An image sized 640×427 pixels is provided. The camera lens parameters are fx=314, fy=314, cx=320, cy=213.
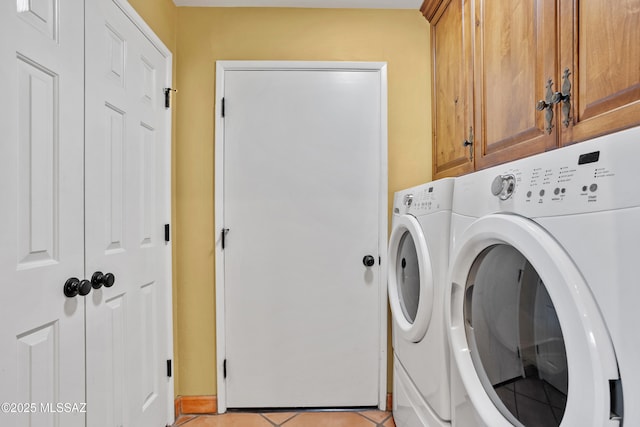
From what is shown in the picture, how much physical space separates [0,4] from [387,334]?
1987 millimetres

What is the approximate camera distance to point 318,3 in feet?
5.87

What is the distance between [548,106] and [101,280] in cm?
155

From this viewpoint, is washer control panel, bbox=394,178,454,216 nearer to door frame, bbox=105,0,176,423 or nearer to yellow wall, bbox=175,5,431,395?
yellow wall, bbox=175,5,431,395

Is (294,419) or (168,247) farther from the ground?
(168,247)

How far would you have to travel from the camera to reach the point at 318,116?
70.6 inches

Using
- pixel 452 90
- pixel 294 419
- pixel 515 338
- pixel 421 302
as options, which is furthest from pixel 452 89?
pixel 294 419

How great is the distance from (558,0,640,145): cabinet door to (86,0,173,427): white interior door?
1.49m

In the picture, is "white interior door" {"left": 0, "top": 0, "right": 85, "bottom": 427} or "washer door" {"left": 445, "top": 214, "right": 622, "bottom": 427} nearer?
"washer door" {"left": 445, "top": 214, "right": 622, "bottom": 427}

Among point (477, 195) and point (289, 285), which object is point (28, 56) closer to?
point (477, 195)

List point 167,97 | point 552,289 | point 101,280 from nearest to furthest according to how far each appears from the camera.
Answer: point 552,289
point 101,280
point 167,97

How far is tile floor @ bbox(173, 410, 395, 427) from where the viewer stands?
1.70m

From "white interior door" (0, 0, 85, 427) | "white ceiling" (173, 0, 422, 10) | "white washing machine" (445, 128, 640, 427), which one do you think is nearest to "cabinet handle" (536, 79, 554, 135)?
"white washing machine" (445, 128, 640, 427)

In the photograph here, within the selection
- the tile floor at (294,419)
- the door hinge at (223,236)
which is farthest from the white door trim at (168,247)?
the door hinge at (223,236)

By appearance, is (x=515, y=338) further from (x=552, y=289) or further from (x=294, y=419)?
(x=294, y=419)
